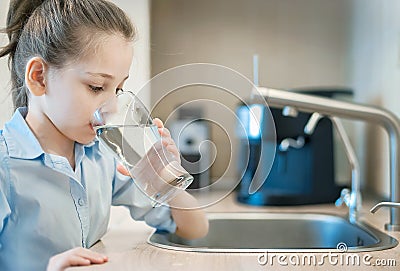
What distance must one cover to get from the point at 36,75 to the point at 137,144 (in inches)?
7.0

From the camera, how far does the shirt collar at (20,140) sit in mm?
847

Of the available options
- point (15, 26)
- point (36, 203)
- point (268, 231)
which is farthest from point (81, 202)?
point (268, 231)

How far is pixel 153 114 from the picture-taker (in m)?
0.94

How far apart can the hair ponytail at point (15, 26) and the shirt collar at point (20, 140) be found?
5 cm

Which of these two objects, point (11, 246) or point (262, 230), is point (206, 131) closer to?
point (262, 230)

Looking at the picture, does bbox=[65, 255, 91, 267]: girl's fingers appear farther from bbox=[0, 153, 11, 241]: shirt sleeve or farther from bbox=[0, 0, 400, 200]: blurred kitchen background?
bbox=[0, 0, 400, 200]: blurred kitchen background

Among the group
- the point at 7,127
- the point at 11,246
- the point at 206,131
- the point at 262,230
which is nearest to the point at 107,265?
the point at 11,246

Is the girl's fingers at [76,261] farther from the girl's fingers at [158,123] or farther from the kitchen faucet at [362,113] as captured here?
the kitchen faucet at [362,113]

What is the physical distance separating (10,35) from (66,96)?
140mm

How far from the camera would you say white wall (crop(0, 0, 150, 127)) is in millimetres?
926

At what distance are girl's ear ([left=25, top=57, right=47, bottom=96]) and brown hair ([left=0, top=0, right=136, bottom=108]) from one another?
0.01 meters

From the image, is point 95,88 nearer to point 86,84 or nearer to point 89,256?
point 86,84

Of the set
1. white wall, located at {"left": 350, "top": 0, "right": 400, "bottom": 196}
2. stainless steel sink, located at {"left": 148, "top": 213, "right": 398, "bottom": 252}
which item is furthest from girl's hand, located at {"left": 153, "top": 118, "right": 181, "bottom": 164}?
white wall, located at {"left": 350, "top": 0, "right": 400, "bottom": 196}

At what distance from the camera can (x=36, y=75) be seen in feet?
2.77
